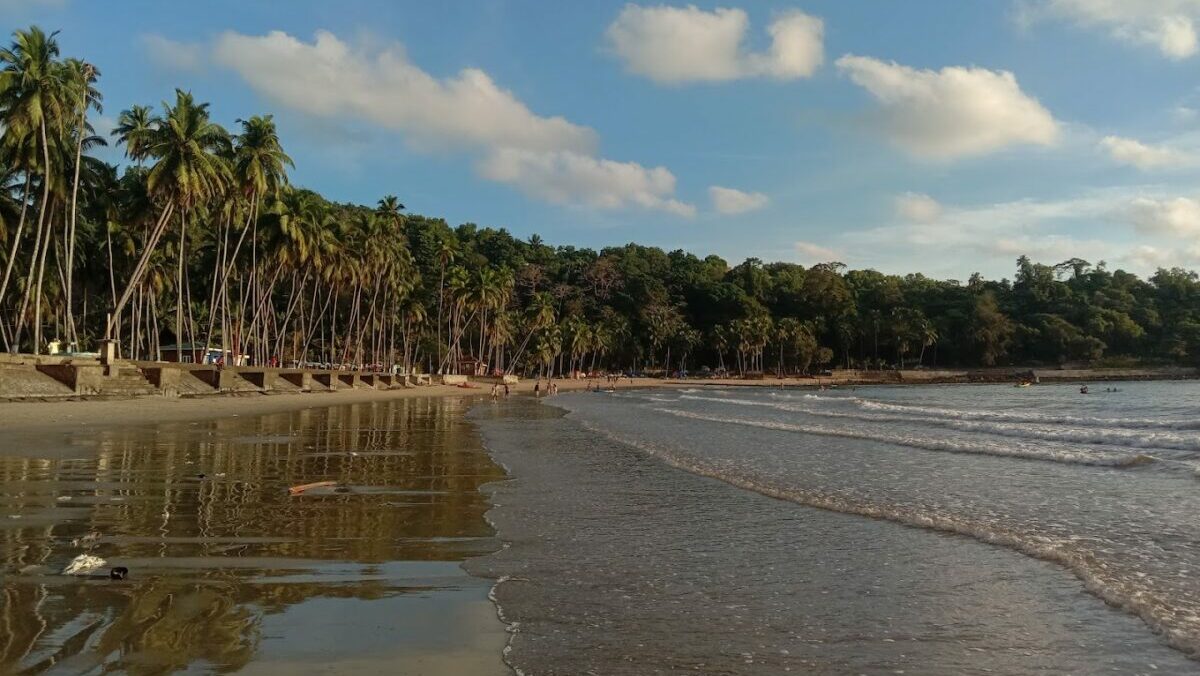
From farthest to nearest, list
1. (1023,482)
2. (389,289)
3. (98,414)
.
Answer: (389,289) < (98,414) < (1023,482)

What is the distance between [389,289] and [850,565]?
75.3 meters

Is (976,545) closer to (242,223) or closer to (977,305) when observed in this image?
(242,223)

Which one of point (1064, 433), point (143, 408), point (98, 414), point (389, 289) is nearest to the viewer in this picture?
point (1064, 433)

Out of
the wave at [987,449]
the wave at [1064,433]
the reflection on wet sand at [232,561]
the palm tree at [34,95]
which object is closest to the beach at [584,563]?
the reflection on wet sand at [232,561]

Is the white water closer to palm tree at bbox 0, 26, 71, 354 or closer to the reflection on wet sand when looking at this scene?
the reflection on wet sand

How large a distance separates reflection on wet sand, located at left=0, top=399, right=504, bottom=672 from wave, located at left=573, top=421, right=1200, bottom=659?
451 centimetres

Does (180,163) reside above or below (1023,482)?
above

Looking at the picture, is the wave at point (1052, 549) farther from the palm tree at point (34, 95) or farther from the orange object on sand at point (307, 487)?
the palm tree at point (34, 95)

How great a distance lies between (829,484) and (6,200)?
4649 cm

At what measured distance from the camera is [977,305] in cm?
13262

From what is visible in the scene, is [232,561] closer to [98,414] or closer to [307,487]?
[307,487]

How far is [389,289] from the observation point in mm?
77875

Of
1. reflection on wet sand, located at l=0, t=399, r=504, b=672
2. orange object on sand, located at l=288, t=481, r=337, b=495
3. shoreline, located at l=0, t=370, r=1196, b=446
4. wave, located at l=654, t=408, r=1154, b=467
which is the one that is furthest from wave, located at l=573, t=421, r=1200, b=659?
shoreline, located at l=0, t=370, r=1196, b=446

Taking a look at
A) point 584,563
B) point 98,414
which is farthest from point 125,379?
point 584,563
